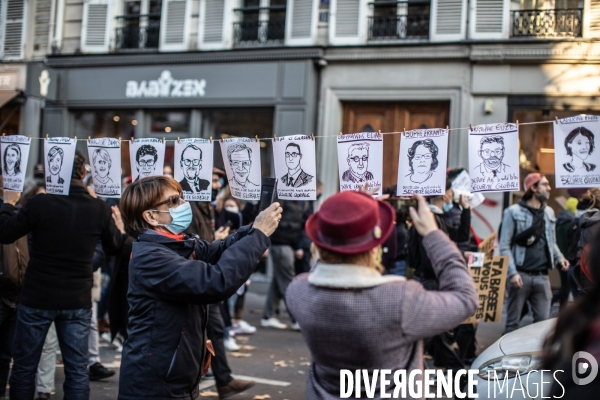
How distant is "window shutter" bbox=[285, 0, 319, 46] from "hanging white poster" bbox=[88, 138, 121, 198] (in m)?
7.66

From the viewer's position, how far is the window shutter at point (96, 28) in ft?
48.6

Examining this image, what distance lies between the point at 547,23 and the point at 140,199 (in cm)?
1003

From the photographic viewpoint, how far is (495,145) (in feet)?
16.4

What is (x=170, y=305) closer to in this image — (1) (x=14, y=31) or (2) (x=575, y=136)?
(2) (x=575, y=136)

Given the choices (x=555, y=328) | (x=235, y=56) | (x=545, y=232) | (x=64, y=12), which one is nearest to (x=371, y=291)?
(x=555, y=328)

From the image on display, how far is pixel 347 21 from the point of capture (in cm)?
1274

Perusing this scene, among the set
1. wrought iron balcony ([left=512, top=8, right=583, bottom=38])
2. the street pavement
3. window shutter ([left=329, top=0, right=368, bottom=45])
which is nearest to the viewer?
the street pavement

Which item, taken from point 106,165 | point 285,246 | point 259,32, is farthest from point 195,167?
point 259,32

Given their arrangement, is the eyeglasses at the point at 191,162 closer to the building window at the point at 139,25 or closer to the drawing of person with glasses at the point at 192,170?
the drawing of person with glasses at the point at 192,170

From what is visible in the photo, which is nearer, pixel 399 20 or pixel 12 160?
pixel 12 160

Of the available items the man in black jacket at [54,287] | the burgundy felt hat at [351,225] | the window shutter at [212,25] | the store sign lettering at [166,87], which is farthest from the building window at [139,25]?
the burgundy felt hat at [351,225]

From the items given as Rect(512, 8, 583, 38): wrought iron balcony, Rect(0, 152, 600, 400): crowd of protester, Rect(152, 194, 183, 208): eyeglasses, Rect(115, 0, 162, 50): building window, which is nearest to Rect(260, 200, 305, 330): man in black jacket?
Rect(0, 152, 600, 400): crowd of protester

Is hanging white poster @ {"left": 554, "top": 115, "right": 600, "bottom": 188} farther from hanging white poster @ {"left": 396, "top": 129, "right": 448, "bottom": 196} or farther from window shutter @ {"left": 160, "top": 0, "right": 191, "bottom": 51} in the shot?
window shutter @ {"left": 160, "top": 0, "right": 191, "bottom": 51}

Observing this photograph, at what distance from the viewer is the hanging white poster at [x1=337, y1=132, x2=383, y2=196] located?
5164 mm
